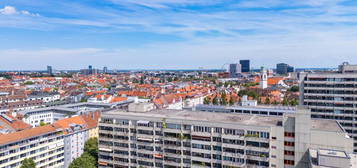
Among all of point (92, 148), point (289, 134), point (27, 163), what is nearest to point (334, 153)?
point (289, 134)

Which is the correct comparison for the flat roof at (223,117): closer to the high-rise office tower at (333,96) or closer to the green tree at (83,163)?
the green tree at (83,163)

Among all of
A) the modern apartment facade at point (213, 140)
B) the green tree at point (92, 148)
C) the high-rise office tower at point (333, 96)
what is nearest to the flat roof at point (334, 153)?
the modern apartment facade at point (213, 140)

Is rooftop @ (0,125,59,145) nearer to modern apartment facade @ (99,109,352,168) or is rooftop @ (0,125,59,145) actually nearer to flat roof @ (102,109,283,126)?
modern apartment facade @ (99,109,352,168)

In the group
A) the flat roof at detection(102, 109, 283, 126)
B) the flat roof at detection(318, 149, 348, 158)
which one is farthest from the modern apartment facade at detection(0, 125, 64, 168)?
the flat roof at detection(318, 149, 348, 158)

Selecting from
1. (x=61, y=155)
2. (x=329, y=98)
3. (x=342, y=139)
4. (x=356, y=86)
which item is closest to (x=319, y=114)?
(x=329, y=98)

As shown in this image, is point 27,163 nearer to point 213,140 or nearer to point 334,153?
point 213,140

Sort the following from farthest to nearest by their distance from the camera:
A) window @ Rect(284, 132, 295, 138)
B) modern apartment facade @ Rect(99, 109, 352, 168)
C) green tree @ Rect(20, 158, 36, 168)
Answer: green tree @ Rect(20, 158, 36, 168)
window @ Rect(284, 132, 295, 138)
modern apartment facade @ Rect(99, 109, 352, 168)
